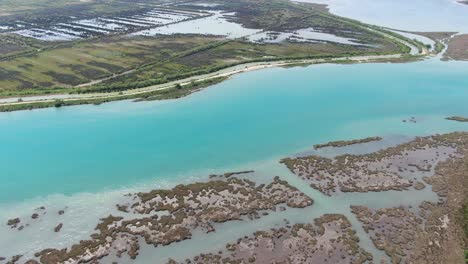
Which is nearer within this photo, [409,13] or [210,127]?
[210,127]

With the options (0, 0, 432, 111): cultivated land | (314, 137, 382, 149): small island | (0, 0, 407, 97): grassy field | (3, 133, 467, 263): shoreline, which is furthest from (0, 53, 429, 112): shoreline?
(3, 133, 467, 263): shoreline

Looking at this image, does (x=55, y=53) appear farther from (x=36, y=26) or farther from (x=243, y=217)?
(x=243, y=217)

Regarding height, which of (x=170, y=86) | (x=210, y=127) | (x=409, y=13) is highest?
(x=409, y=13)

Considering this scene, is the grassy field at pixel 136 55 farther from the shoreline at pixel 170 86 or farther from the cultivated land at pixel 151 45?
the shoreline at pixel 170 86

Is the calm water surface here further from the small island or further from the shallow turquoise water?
the small island

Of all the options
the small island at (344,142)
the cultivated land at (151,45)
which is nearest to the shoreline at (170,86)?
the cultivated land at (151,45)

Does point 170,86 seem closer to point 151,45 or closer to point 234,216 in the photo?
point 151,45

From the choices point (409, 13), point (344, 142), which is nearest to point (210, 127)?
point (344, 142)
